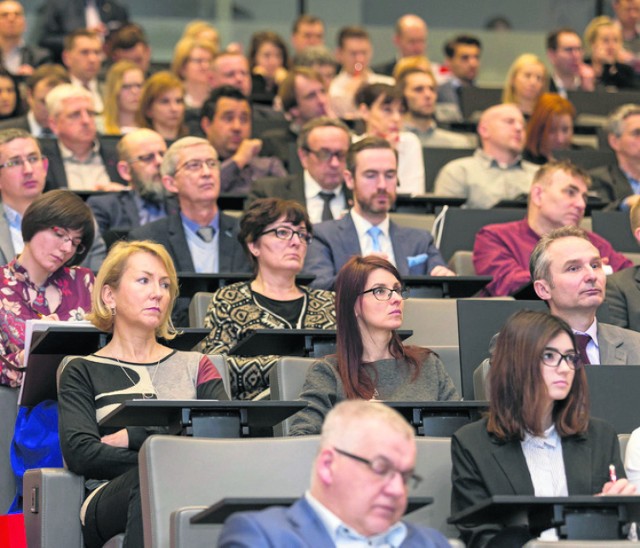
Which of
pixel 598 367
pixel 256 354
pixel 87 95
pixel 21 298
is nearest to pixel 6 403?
pixel 21 298

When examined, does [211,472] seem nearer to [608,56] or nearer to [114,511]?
[114,511]

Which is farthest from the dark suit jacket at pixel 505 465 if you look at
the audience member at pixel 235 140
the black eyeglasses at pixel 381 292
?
the audience member at pixel 235 140

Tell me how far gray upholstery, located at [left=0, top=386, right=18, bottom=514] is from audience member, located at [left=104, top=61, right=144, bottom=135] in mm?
3698

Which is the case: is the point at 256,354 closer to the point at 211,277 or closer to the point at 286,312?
the point at 286,312

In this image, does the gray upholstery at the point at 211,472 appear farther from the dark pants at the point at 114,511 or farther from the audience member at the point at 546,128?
the audience member at the point at 546,128

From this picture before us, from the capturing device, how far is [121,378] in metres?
3.98

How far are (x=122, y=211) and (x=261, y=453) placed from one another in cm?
316

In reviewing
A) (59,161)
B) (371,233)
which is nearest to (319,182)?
(371,233)

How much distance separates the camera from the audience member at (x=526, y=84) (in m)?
8.82

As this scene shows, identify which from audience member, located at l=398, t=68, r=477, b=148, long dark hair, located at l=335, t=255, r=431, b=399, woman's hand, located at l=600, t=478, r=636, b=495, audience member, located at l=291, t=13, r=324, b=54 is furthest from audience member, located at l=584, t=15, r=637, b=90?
woman's hand, located at l=600, t=478, r=636, b=495

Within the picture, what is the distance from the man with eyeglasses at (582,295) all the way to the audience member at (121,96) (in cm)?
391

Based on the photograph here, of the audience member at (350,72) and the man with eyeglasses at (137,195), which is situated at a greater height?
the audience member at (350,72)

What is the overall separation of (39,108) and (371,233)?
270 cm

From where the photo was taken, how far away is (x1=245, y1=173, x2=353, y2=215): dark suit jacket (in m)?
6.43
